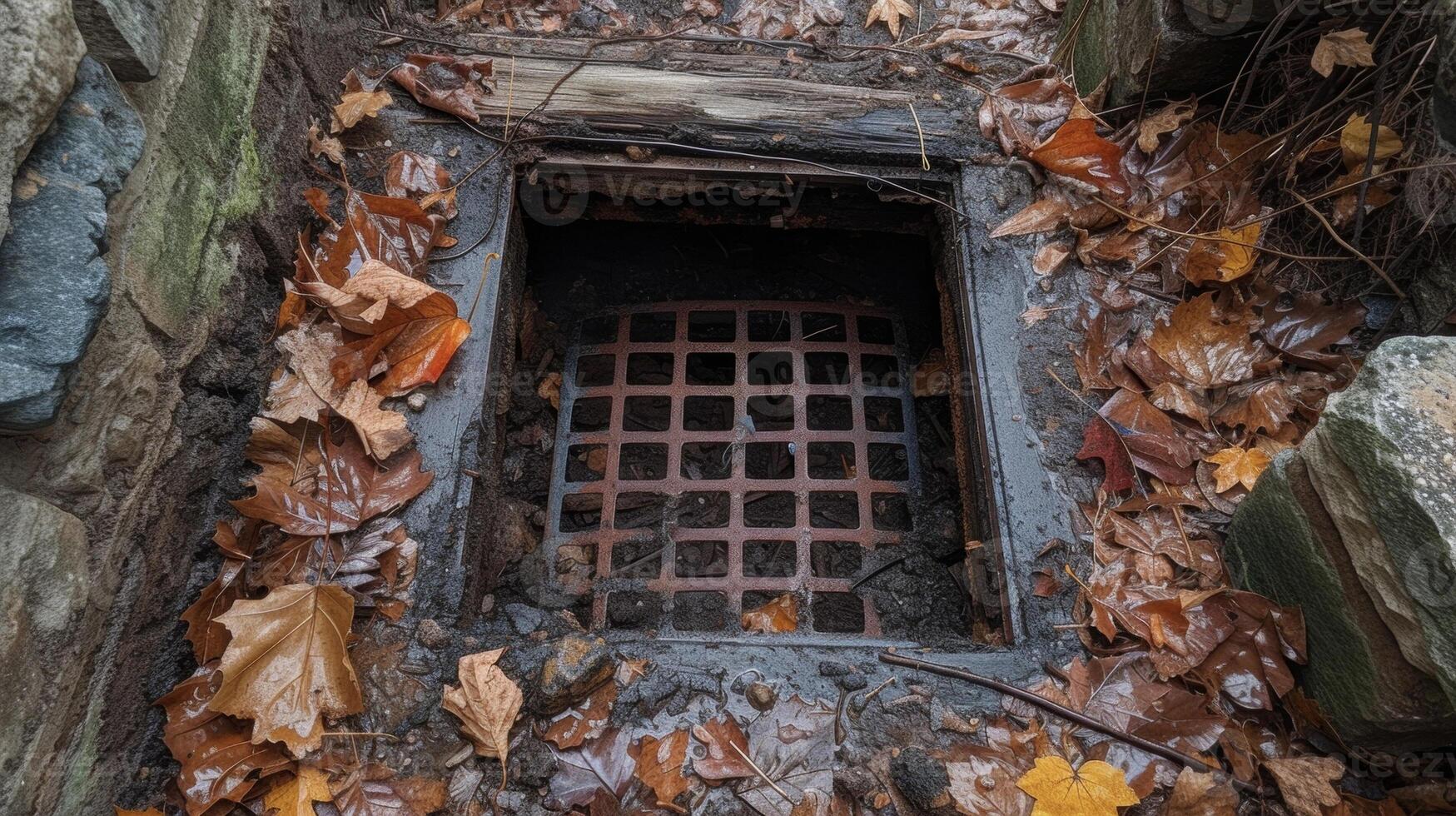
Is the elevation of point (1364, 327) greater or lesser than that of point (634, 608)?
greater

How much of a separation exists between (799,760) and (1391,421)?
1111 mm

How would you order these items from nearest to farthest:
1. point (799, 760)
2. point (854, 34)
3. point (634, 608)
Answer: point (799, 760)
point (634, 608)
point (854, 34)

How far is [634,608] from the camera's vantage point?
2.01 metres

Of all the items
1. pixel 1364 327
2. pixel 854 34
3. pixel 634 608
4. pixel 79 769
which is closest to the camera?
pixel 79 769

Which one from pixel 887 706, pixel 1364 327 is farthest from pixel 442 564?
pixel 1364 327

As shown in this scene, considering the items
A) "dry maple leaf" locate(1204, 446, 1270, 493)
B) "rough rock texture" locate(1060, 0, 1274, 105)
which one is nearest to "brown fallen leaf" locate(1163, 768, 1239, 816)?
"dry maple leaf" locate(1204, 446, 1270, 493)

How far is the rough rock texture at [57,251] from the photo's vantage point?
108cm

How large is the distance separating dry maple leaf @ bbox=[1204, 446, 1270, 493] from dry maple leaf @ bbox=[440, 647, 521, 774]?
1.56 meters

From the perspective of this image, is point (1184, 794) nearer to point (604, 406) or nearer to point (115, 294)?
point (604, 406)

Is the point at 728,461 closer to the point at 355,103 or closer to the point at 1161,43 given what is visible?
the point at 355,103

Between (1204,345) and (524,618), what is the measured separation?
5.60 feet

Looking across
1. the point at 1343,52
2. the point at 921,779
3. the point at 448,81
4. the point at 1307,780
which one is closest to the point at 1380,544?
the point at 1307,780

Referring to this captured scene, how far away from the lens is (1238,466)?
64.3 inches

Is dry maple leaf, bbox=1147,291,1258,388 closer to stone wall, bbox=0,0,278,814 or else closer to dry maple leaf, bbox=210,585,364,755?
dry maple leaf, bbox=210,585,364,755
